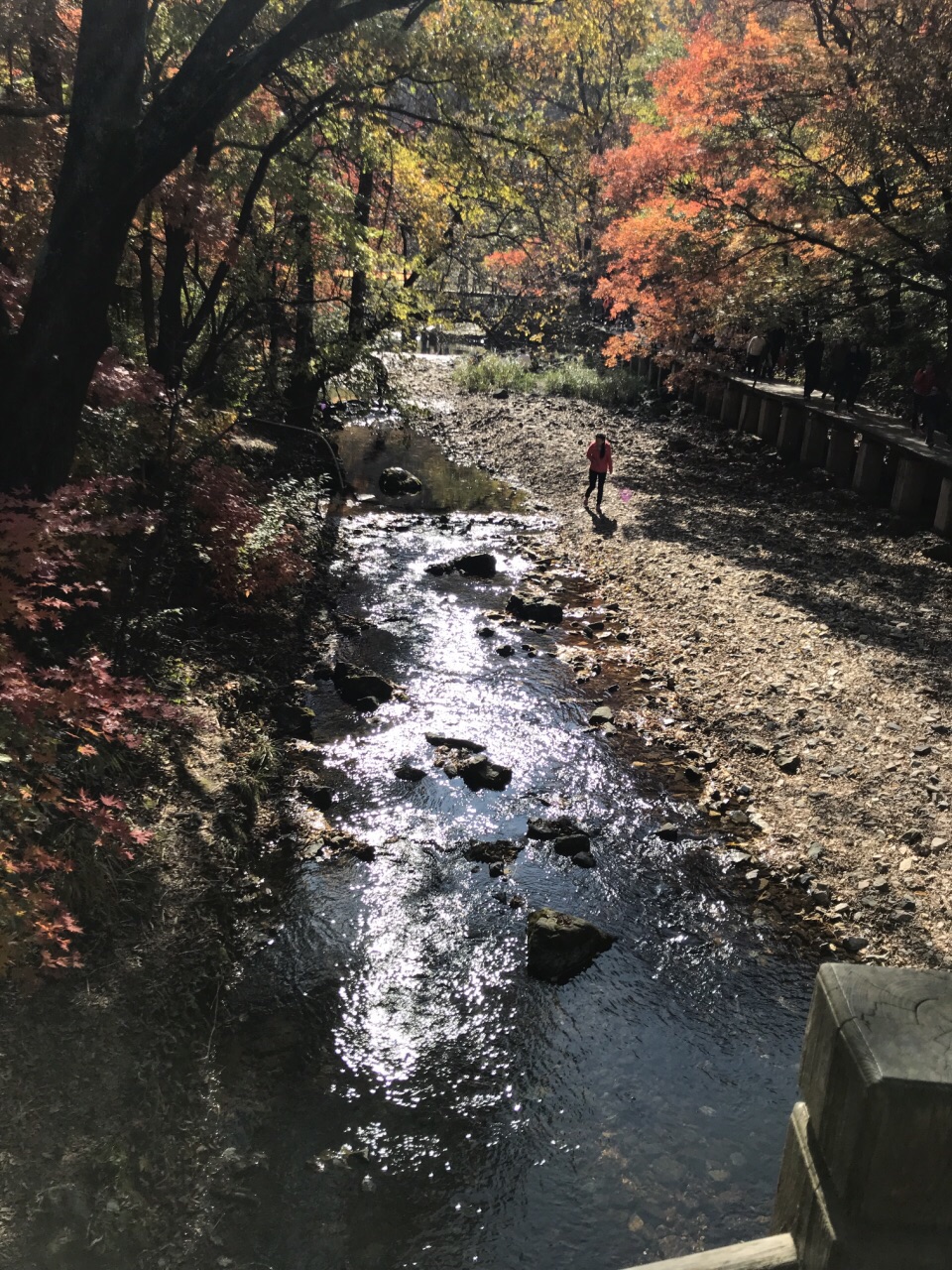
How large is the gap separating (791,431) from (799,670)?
40.0ft

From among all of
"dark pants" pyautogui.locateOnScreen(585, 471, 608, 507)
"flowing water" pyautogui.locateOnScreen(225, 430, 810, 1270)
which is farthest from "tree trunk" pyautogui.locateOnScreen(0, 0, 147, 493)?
"dark pants" pyautogui.locateOnScreen(585, 471, 608, 507)

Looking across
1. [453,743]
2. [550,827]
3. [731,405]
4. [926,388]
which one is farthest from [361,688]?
[731,405]

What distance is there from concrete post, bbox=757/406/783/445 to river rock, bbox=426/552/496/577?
11.0m

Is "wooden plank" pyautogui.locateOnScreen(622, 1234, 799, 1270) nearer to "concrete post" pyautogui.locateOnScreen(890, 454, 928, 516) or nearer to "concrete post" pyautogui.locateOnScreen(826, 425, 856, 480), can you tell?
"concrete post" pyautogui.locateOnScreen(890, 454, 928, 516)

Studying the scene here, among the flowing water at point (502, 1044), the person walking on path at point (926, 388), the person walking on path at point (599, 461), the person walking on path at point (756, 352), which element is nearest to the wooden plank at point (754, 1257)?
the flowing water at point (502, 1044)

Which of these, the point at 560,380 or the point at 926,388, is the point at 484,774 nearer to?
the point at 926,388

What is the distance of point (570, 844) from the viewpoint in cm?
741

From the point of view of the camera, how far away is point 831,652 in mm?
10516

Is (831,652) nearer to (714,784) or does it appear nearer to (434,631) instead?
(714,784)

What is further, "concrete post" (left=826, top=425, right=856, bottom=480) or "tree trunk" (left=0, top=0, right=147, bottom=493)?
"concrete post" (left=826, top=425, right=856, bottom=480)

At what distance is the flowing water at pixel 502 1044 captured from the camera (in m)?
4.34

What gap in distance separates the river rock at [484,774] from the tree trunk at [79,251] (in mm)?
→ 4327

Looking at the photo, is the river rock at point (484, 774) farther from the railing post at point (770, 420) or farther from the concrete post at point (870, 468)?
the railing post at point (770, 420)

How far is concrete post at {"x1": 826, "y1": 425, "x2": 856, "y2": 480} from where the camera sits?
18109 millimetres
